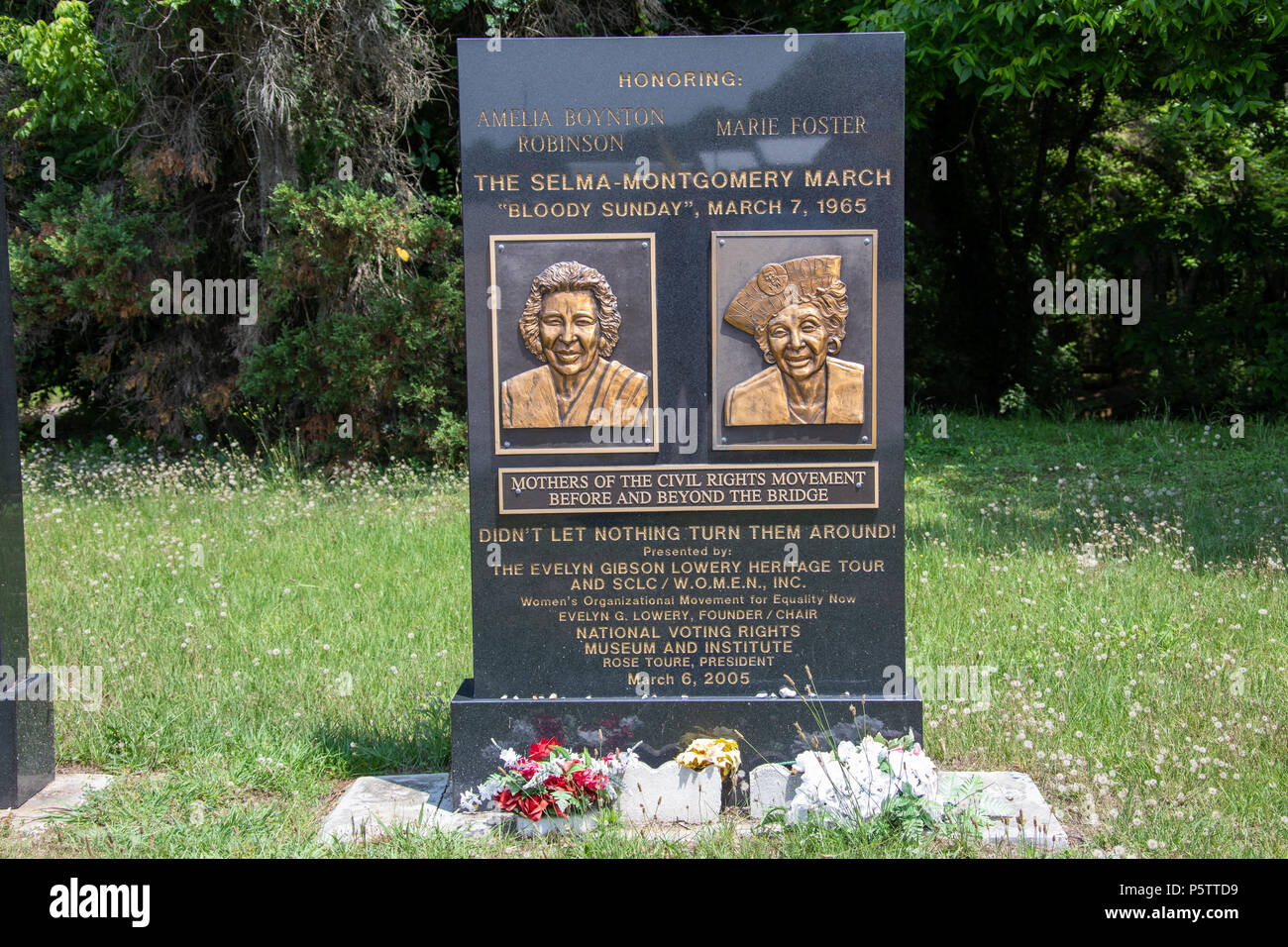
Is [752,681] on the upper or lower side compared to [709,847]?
upper

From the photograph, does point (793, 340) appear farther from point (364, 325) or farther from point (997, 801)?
point (364, 325)

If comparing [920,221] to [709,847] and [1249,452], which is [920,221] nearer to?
[1249,452]

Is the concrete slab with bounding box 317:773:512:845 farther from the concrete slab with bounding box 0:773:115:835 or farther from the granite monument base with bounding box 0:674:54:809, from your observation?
the granite monument base with bounding box 0:674:54:809

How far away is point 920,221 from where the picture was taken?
56.3 feet

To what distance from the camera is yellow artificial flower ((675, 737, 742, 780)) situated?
14.0ft

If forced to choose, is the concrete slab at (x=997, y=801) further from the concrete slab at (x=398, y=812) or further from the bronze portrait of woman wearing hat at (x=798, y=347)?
the bronze portrait of woman wearing hat at (x=798, y=347)

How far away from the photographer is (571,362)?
431 cm

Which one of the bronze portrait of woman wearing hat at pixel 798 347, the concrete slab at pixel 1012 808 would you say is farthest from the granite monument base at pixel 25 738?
the concrete slab at pixel 1012 808

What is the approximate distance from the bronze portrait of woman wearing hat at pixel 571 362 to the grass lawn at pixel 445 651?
5.25 feet

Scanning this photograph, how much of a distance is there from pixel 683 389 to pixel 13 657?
3.00m

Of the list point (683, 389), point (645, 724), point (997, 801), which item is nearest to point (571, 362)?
point (683, 389)

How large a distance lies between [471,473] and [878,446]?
5.32ft

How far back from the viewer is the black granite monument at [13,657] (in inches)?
179

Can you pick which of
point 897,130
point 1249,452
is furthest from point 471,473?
point 1249,452
